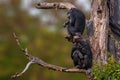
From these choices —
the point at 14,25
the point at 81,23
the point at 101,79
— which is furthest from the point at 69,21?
the point at 14,25

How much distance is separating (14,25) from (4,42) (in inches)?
32.9

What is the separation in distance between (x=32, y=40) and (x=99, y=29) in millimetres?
16497

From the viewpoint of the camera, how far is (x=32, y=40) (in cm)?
2500

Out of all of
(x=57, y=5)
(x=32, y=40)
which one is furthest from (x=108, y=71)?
(x=32, y=40)

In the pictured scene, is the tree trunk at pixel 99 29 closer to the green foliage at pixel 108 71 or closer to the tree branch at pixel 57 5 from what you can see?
the tree branch at pixel 57 5

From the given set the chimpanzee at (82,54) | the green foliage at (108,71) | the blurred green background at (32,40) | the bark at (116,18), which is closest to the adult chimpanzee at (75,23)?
the chimpanzee at (82,54)

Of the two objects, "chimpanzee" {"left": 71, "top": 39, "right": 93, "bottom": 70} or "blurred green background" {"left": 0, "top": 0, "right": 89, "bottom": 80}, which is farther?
"blurred green background" {"left": 0, "top": 0, "right": 89, "bottom": 80}

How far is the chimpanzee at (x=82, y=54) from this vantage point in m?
8.53

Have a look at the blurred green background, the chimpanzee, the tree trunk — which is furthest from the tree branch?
the blurred green background

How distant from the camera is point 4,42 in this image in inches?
965

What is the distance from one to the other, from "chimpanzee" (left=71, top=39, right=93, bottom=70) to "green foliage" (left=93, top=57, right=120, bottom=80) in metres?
0.76

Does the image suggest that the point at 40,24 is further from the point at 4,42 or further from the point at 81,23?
the point at 81,23

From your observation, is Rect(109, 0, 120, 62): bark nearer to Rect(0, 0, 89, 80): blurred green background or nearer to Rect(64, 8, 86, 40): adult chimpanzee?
Rect(64, 8, 86, 40): adult chimpanzee

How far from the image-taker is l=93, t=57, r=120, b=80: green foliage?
24.4 ft
